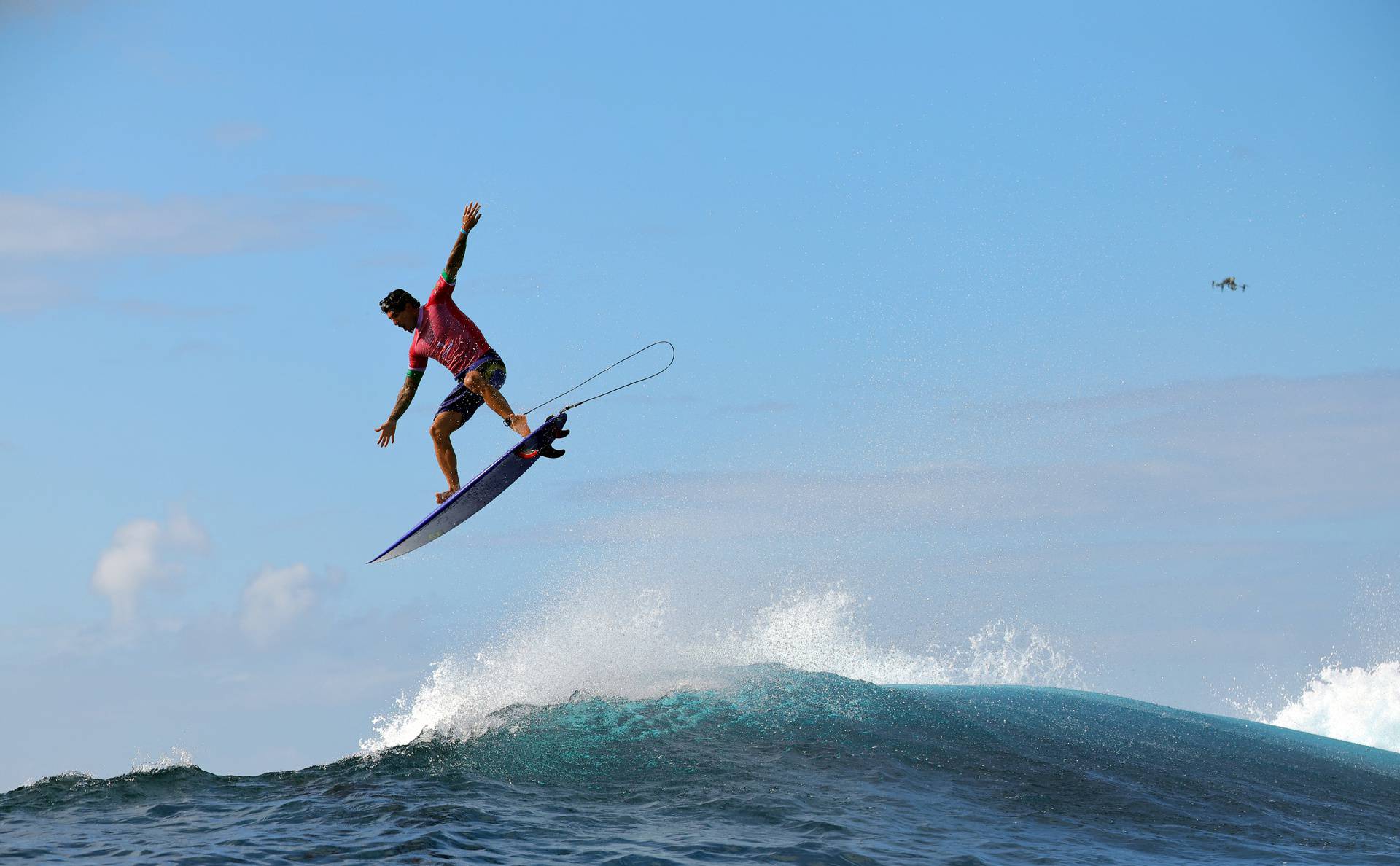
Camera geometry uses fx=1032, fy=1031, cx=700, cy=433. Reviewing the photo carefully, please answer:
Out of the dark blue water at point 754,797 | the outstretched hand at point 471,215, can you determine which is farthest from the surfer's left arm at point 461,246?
the dark blue water at point 754,797

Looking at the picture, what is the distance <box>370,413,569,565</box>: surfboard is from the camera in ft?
37.8

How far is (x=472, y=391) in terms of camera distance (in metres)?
11.7

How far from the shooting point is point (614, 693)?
13375 mm

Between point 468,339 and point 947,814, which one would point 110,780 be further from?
point 947,814

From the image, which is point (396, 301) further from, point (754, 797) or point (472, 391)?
point (754, 797)

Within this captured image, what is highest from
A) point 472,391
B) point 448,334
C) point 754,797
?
point 448,334

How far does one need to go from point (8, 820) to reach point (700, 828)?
6382mm

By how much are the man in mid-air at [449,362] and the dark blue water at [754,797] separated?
3419mm

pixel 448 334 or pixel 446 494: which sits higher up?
pixel 448 334

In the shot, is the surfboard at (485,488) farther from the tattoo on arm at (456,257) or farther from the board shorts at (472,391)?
the tattoo on arm at (456,257)

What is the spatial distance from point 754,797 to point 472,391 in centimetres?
539

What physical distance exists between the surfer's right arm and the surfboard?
1052mm

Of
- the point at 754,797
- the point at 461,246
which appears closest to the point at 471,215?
the point at 461,246

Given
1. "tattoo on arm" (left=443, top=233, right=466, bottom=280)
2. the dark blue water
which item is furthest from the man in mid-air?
the dark blue water
